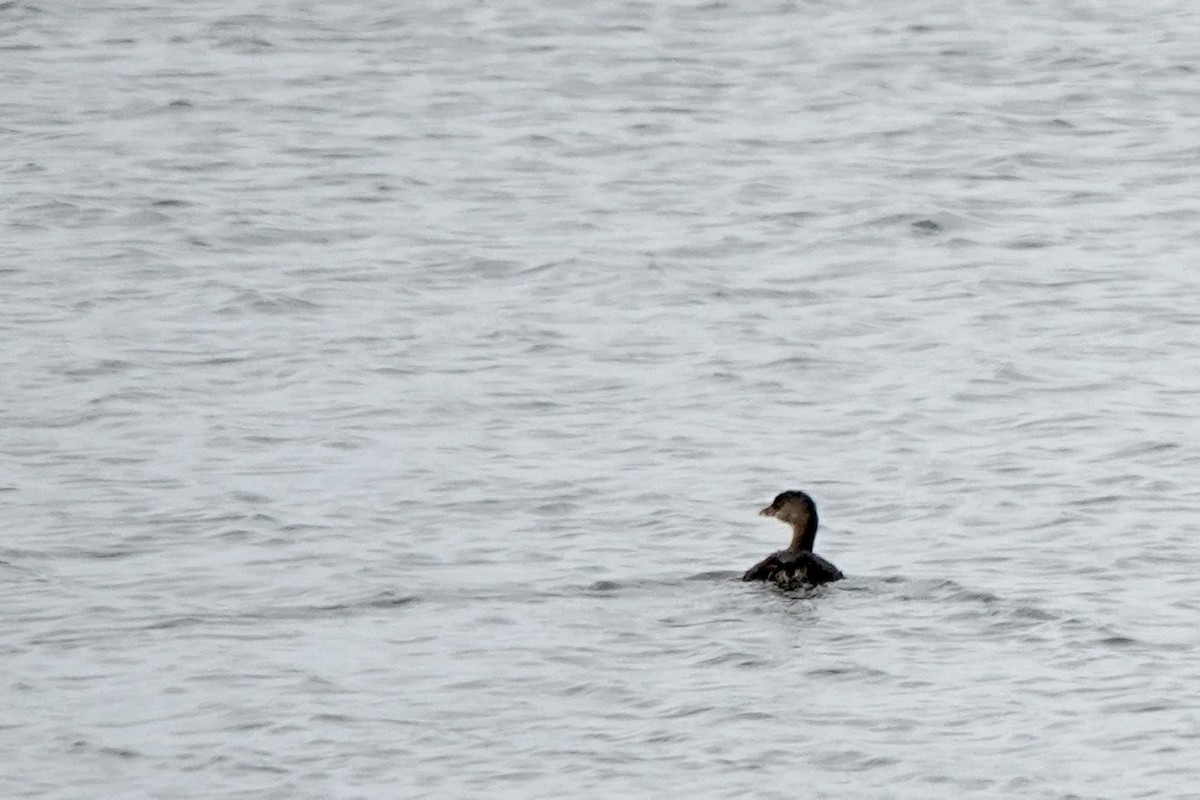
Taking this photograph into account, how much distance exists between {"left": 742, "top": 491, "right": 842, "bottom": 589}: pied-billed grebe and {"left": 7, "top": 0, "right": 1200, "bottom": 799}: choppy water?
0.11 metres

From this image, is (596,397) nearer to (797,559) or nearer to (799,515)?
(799,515)

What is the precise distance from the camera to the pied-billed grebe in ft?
41.3

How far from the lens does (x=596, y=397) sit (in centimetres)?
1659

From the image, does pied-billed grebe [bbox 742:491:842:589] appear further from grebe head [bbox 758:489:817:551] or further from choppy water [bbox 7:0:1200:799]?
choppy water [bbox 7:0:1200:799]

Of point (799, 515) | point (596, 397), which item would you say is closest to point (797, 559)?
point (799, 515)

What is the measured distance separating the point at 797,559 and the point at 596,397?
4.16m

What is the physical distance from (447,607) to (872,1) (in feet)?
59.3

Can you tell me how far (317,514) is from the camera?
14.3m

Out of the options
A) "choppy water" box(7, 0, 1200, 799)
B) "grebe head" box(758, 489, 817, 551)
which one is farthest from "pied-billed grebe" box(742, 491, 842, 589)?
"choppy water" box(7, 0, 1200, 799)

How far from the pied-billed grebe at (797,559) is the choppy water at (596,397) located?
0.11 metres

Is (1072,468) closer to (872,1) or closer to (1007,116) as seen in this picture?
(1007,116)

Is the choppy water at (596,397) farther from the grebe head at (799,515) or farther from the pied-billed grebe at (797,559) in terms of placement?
the grebe head at (799,515)

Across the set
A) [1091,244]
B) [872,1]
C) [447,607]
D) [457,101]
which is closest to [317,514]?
[447,607]

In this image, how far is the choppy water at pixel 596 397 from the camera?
35.8 ft
